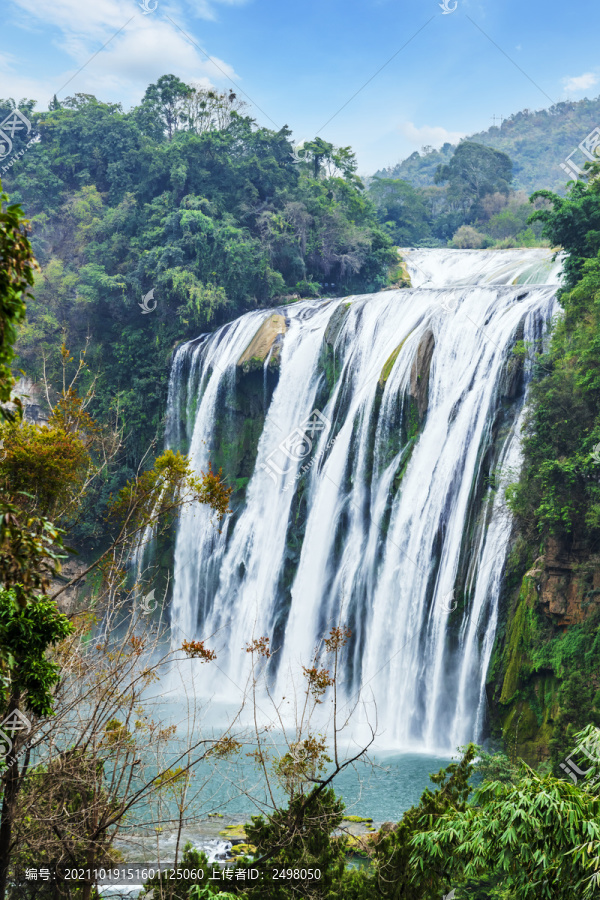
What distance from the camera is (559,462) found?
1298 centimetres

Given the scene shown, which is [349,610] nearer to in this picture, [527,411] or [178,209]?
[527,411]

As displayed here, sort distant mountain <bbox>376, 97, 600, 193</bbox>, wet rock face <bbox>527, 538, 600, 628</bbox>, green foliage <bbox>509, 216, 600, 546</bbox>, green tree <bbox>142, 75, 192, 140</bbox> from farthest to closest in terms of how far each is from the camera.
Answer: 1. distant mountain <bbox>376, 97, 600, 193</bbox>
2. green tree <bbox>142, 75, 192, 140</bbox>
3. green foliage <bbox>509, 216, 600, 546</bbox>
4. wet rock face <bbox>527, 538, 600, 628</bbox>

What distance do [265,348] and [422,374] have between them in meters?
5.65

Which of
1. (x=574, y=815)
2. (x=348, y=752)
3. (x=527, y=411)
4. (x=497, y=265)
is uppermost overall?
(x=497, y=265)

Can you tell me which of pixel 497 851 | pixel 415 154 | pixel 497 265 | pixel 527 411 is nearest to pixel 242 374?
pixel 527 411

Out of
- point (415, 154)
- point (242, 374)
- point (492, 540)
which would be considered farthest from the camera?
point (415, 154)

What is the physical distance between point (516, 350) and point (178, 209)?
15.3m

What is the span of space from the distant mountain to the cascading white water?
42693 mm

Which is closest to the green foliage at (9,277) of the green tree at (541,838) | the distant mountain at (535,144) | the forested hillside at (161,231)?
the green tree at (541,838)

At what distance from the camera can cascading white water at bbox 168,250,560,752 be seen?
1418cm

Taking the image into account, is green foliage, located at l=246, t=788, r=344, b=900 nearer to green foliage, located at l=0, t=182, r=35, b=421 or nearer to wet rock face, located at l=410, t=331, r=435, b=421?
green foliage, located at l=0, t=182, r=35, b=421

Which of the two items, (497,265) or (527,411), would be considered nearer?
(527,411)

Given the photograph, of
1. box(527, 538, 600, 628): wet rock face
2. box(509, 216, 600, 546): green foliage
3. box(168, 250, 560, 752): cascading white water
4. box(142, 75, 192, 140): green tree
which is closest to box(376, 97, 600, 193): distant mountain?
box(142, 75, 192, 140): green tree

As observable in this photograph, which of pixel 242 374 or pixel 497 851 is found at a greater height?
pixel 242 374
